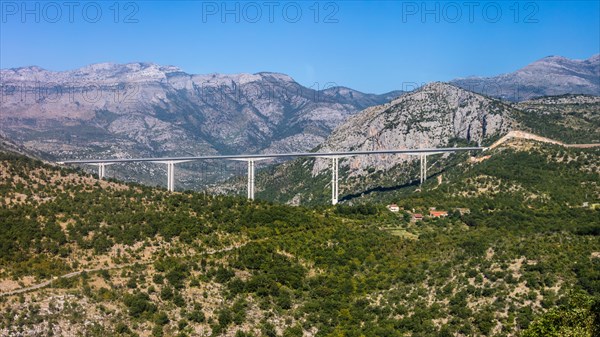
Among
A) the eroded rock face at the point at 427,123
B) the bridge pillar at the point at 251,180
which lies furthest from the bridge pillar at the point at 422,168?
the bridge pillar at the point at 251,180

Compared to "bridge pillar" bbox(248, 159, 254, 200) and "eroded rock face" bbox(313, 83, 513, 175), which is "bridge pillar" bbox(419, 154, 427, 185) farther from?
"bridge pillar" bbox(248, 159, 254, 200)

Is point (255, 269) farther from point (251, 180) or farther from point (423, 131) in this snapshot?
point (423, 131)

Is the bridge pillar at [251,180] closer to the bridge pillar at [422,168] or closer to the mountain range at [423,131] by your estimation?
the mountain range at [423,131]

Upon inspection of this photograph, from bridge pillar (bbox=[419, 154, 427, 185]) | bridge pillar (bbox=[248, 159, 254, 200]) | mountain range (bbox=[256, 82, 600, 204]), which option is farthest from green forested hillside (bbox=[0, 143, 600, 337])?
mountain range (bbox=[256, 82, 600, 204])

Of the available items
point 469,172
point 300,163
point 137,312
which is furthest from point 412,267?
point 300,163

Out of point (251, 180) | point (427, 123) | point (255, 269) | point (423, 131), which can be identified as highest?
point (427, 123)

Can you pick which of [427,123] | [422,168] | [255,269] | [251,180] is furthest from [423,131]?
[255,269]

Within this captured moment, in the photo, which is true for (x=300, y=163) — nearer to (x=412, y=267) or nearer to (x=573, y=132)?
(x=573, y=132)
